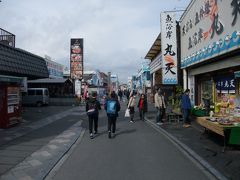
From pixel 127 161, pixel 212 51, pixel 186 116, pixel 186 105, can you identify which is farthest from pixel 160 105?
pixel 127 161

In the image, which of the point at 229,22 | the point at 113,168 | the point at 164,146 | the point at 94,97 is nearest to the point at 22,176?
the point at 113,168

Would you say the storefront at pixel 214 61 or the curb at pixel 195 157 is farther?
the storefront at pixel 214 61

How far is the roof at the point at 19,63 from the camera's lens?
16.5 metres

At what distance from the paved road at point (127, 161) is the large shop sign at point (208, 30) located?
392 centimetres

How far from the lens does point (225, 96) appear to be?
15719mm

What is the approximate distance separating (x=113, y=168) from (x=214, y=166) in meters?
2.38

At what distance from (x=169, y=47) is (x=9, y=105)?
33.4 feet

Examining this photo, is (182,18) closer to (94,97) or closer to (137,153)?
(94,97)

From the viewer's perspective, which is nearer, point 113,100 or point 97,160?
point 97,160

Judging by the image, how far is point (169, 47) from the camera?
894 inches

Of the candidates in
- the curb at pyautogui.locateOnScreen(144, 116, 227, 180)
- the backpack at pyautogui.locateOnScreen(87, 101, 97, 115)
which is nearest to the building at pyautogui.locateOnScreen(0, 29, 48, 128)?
the backpack at pyautogui.locateOnScreen(87, 101, 97, 115)

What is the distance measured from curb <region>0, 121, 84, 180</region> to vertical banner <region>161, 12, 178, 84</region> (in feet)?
34.3

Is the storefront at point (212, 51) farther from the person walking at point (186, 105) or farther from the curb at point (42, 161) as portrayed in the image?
the curb at point (42, 161)

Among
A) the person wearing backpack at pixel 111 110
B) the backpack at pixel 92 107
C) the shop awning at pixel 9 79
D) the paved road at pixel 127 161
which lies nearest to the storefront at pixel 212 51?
the paved road at pixel 127 161
